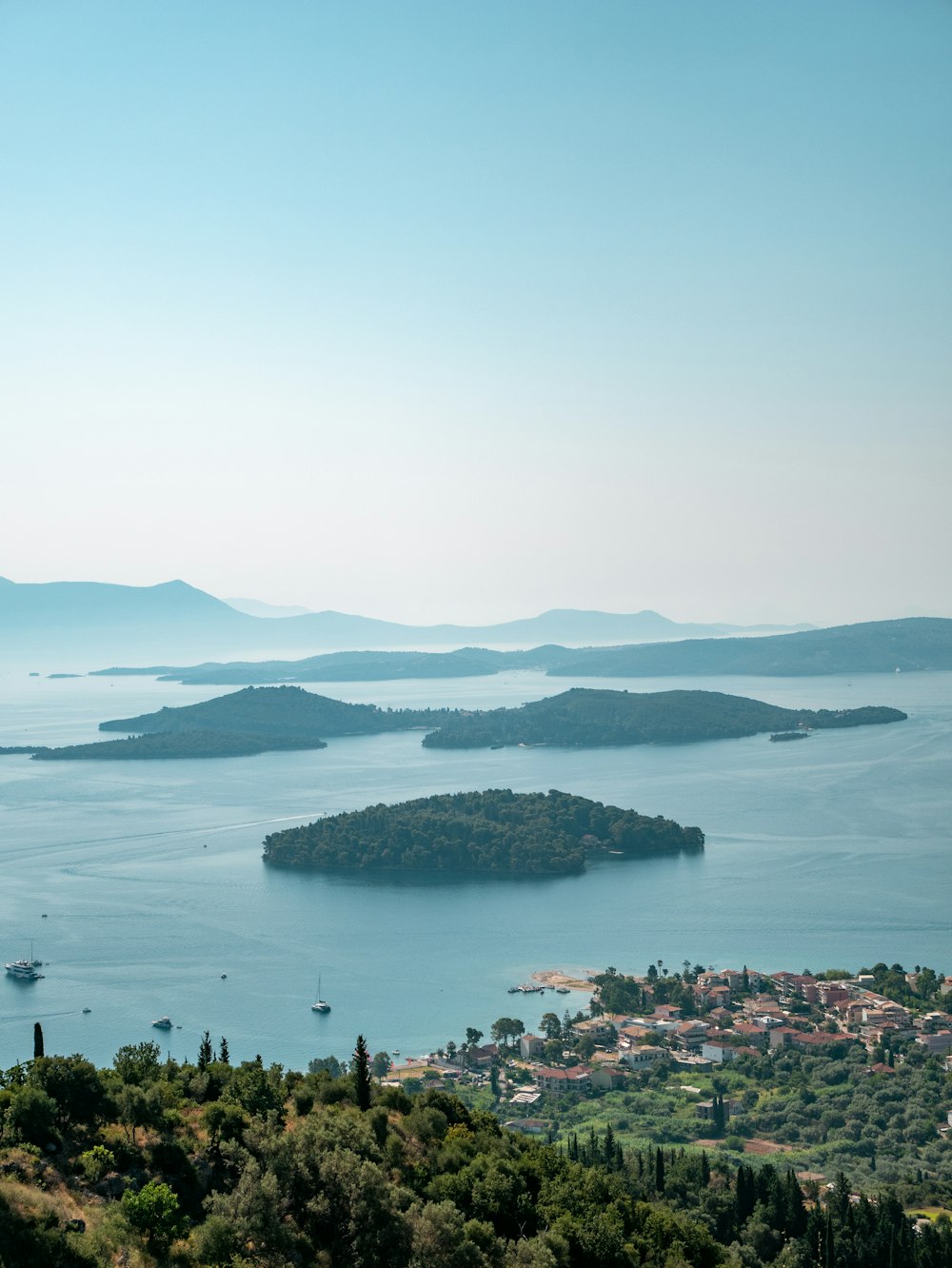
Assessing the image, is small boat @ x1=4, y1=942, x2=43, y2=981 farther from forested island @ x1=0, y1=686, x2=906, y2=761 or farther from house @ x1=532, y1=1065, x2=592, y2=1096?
forested island @ x1=0, y1=686, x2=906, y2=761

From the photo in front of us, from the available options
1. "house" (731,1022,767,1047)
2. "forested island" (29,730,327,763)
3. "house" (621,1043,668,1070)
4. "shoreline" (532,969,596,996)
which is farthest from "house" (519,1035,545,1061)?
"forested island" (29,730,327,763)

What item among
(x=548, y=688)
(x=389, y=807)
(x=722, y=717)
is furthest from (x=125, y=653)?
(x=389, y=807)

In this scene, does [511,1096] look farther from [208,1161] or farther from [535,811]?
[535,811]

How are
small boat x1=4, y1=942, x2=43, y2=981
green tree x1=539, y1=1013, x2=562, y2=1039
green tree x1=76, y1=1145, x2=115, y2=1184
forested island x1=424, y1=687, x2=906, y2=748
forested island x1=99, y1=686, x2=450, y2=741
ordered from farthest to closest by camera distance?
forested island x1=99, y1=686, x2=450, y2=741 < forested island x1=424, y1=687, x2=906, y2=748 < small boat x1=4, y1=942, x2=43, y2=981 < green tree x1=539, y1=1013, x2=562, y2=1039 < green tree x1=76, y1=1145, x2=115, y2=1184

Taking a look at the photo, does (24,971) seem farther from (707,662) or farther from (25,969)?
(707,662)

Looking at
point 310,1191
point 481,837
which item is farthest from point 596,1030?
point 481,837
